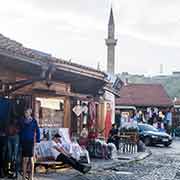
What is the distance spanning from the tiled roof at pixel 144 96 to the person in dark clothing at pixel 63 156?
97.1ft

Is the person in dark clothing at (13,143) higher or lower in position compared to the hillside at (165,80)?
lower

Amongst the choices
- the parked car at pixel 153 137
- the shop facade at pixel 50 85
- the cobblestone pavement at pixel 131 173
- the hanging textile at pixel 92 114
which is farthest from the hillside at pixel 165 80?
the cobblestone pavement at pixel 131 173

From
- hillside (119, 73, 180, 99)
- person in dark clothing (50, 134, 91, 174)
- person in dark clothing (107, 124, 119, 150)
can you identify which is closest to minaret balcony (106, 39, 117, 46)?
hillside (119, 73, 180, 99)

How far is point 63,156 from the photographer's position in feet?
45.2

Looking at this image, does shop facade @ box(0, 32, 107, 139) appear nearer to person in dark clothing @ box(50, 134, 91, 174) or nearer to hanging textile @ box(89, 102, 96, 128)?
hanging textile @ box(89, 102, 96, 128)

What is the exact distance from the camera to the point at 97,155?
1842 centimetres

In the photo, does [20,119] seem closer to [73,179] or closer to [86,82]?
[73,179]

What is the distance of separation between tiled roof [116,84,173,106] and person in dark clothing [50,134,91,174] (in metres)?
29.6

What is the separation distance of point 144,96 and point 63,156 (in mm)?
35258

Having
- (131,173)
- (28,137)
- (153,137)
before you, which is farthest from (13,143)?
(153,137)

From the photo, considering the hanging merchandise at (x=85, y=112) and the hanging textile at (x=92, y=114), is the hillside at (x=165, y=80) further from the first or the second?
the hanging merchandise at (x=85, y=112)

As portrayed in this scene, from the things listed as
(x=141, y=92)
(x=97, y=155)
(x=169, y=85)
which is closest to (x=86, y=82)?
(x=97, y=155)

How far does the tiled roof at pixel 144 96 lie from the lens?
1815 inches

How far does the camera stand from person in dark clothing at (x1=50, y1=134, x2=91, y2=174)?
13531mm
